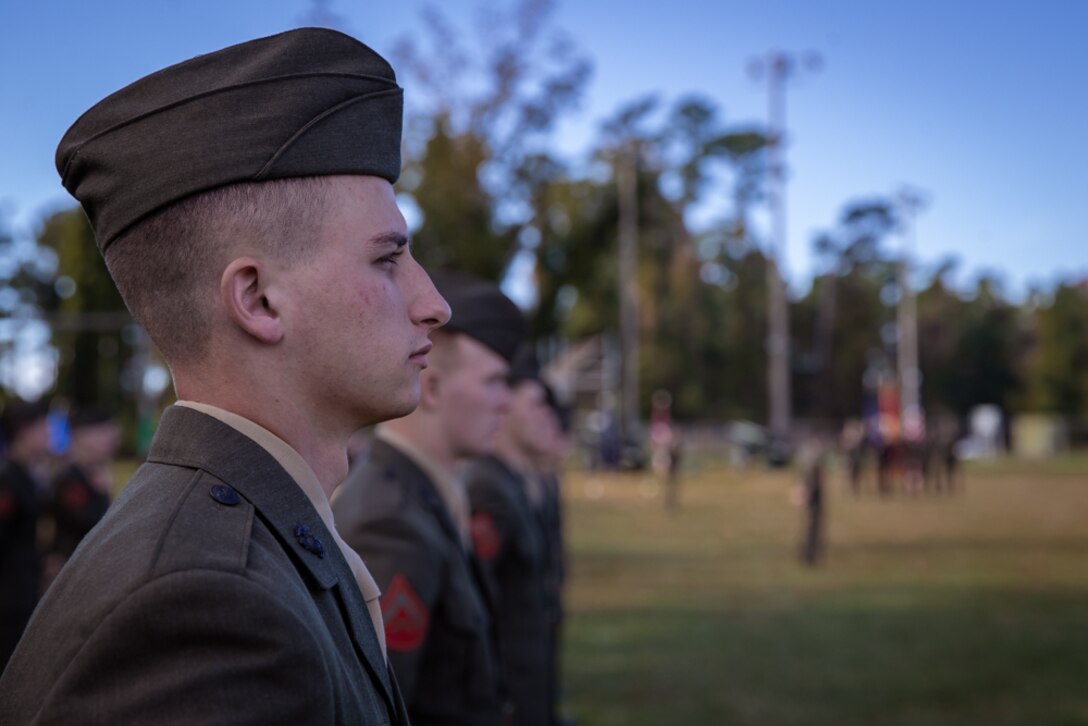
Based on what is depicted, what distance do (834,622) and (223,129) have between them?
38.6ft

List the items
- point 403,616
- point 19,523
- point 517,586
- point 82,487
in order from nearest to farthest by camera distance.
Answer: point 403,616 → point 517,586 → point 19,523 → point 82,487

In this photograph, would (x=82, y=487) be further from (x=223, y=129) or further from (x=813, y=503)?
(x=813, y=503)

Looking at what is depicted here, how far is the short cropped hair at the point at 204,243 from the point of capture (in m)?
1.50

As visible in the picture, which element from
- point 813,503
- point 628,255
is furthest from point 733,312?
point 813,503

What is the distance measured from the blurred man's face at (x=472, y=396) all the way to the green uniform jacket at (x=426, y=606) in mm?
412

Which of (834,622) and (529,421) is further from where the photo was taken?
(834,622)

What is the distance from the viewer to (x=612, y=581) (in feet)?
50.0

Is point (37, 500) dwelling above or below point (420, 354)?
below

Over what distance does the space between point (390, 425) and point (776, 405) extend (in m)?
45.1

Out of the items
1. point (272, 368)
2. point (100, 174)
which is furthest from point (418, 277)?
point (100, 174)

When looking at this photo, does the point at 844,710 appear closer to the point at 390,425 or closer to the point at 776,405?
the point at 390,425

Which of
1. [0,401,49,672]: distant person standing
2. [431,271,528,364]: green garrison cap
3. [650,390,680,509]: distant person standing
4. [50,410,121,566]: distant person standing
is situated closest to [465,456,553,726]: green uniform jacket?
[431,271,528,364]: green garrison cap

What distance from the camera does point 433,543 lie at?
10.1ft

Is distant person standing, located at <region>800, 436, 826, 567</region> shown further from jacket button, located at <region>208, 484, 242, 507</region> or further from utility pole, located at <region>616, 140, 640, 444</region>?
utility pole, located at <region>616, 140, 640, 444</region>
